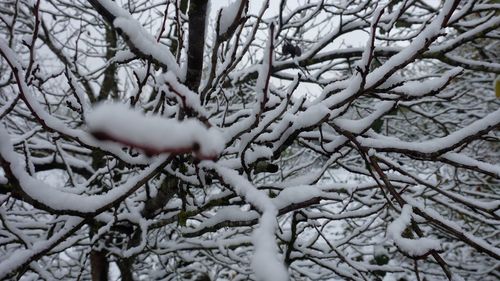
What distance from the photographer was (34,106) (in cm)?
94

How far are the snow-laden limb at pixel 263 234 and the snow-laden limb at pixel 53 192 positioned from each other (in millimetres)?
251

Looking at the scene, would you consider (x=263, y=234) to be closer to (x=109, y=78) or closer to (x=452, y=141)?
(x=452, y=141)

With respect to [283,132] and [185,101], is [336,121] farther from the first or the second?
[185,101]

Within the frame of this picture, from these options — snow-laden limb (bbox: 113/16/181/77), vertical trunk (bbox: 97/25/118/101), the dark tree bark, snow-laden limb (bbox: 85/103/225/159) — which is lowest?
snow-laden limb (bbox: 85/103/225/159)

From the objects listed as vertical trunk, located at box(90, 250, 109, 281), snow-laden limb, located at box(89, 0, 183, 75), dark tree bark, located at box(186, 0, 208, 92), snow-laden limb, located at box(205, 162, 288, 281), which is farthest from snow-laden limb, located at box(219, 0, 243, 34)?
vertical trunk, located at box(90, 250, 109, 281)

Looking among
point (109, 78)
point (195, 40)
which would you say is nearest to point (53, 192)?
point (195, 40)

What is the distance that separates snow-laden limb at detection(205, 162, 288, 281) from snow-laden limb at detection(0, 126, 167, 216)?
25 cm

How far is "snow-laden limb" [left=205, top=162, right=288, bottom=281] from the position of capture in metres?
0.42

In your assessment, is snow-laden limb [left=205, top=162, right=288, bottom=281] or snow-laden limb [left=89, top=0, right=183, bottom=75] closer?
snow-laden limb [left=205, top=162, right=288, bottom=281]

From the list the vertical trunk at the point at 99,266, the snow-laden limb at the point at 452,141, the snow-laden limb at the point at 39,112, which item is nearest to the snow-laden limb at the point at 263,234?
the snow-laden limb at the point at 39,112

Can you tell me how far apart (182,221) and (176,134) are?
1217mm

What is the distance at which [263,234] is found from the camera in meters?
0.53

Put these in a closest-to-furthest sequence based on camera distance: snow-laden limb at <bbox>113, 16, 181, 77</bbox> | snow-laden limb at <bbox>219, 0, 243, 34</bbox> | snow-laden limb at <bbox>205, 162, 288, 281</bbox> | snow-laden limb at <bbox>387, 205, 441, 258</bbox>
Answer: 1. snow-laden limb at <bbox>205, 162, 288, 281</bbox>
2. snow-laden limb at <bbox>387, 205, 441, 258</bbox>
3. snow-laden limb at <bbox>113, 16, 181, 77</bbox>
4. snow-laden limb at <bbox>219, 0, 243, 34</bbox>

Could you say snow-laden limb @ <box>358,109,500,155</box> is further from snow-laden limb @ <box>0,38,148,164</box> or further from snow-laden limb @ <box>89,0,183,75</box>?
snow-laden limb @ <box>0,38,148,164</box>
